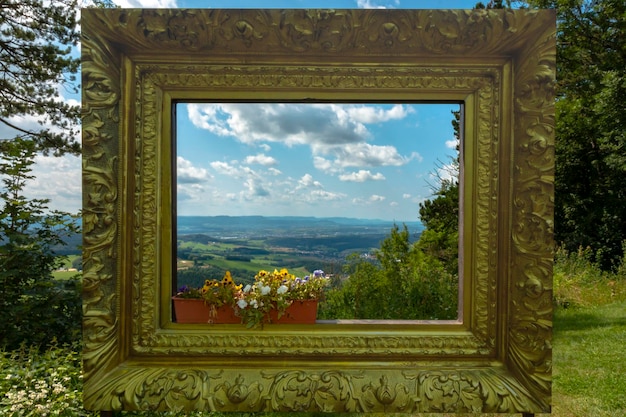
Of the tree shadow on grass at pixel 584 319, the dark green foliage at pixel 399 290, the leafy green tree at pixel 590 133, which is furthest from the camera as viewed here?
the leafy green tree at pixel 590 133

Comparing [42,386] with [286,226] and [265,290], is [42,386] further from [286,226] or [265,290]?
[286,226]

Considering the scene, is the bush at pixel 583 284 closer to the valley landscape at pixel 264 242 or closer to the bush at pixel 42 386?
the valley landscape at pixel 264 242

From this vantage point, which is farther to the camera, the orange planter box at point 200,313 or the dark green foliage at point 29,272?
the dark green foliage at point 29,272

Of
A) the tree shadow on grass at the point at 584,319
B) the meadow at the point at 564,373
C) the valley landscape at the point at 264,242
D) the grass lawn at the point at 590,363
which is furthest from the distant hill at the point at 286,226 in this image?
the tree shadow on grass at the point at 584,319

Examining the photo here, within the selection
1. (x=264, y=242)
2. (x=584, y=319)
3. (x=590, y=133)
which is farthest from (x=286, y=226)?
(x=590, y=133)

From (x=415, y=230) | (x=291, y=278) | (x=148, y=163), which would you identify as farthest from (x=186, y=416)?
(x=415, y=230)

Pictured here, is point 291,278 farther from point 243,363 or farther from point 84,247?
point 84,247

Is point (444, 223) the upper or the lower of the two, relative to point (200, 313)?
upper
